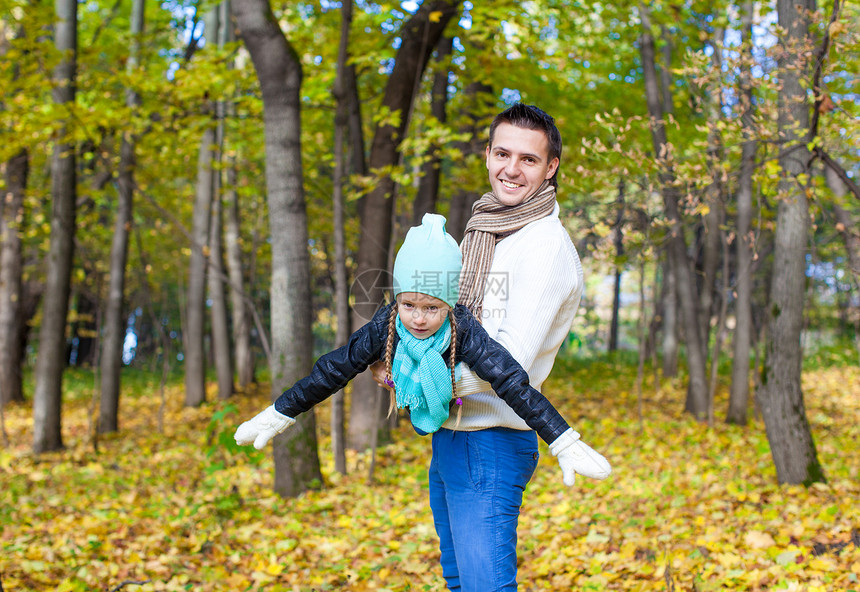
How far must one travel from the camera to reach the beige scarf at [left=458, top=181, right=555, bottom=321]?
1852 mm

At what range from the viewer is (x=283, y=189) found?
17.3 feet

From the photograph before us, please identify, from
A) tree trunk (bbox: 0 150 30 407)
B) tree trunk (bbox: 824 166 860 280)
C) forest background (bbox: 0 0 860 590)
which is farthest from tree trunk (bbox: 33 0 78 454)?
Answer: tree trunk (bbox: 824 166 860 280)

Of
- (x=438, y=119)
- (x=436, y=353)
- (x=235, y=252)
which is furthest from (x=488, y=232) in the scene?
(x=235, y=252)

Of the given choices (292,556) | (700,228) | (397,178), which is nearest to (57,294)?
(397,178)

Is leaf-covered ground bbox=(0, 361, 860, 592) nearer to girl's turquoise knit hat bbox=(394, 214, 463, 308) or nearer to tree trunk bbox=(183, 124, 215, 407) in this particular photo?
girl's turquoise knit hat bbox=(394, 214, 463, 308)

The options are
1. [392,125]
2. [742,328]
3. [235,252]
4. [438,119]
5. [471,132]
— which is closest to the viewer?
[392,125]

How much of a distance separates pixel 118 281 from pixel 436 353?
853 centimetres

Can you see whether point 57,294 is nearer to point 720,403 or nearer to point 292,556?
point 292,556

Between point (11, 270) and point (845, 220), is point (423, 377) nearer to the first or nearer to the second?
point (845, 220)

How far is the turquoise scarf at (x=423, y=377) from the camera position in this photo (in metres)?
1.65

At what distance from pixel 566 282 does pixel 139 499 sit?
17.6 feet

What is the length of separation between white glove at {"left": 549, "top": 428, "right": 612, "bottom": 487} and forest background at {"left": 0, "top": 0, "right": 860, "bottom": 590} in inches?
84.0

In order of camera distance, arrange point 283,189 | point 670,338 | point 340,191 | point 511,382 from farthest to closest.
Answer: point 670,338 → point 340,191 → point 283,189 → point 511,382

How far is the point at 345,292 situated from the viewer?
6.03 meters
